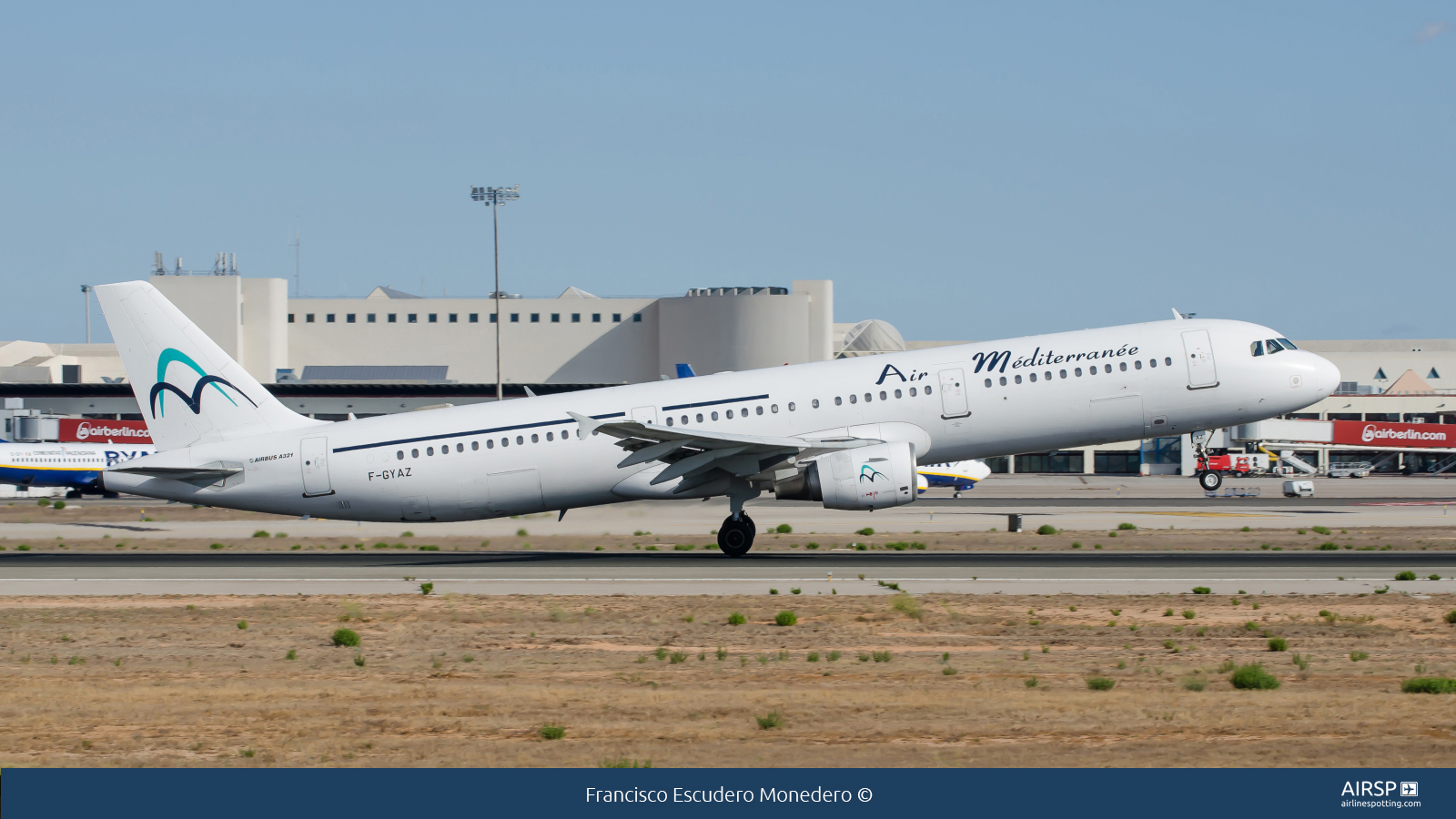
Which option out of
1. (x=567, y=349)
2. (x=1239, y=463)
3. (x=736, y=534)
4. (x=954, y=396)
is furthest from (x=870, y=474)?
(x=567, y=349)

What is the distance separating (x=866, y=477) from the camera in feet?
98.7

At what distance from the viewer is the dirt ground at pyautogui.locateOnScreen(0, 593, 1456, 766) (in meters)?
12.3

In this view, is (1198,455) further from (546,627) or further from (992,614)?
(546,627)

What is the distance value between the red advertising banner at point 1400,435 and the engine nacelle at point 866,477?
328 feet

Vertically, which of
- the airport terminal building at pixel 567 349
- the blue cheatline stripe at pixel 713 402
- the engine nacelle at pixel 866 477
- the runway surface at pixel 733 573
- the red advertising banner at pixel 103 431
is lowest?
the runway surface at pixel 733 573

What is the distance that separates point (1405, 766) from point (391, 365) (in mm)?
127665

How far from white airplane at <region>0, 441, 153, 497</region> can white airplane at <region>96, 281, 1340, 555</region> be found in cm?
4975

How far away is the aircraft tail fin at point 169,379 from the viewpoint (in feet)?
108

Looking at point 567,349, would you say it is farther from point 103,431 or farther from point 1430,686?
point 1430,686

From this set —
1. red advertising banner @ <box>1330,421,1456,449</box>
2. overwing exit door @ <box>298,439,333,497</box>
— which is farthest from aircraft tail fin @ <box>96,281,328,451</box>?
red advertising banner @ <box>1330,421,1456,449</box>

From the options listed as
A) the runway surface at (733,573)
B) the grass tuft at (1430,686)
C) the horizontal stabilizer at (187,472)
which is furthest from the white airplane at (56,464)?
the grass tuft at (1430,686)

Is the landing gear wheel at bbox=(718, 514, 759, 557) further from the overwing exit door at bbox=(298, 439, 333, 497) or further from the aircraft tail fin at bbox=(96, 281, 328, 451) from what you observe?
the aircraft tail fin at bbox=(96, 281, 328, 451)

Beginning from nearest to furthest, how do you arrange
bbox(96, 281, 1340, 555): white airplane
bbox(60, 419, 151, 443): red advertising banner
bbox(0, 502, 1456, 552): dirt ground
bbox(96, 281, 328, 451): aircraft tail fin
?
bbox(96, 281, 1340, 555): white airplane, bbox(96, 281, 328, 451): aircraft tail fin, bbox(0, 502, 1456, 552): dirt ground, bbox(60, 419, 151, 443): red advertising banner

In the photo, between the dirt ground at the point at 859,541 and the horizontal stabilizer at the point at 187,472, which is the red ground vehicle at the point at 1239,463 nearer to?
the dirt ground at the point at 859,541
